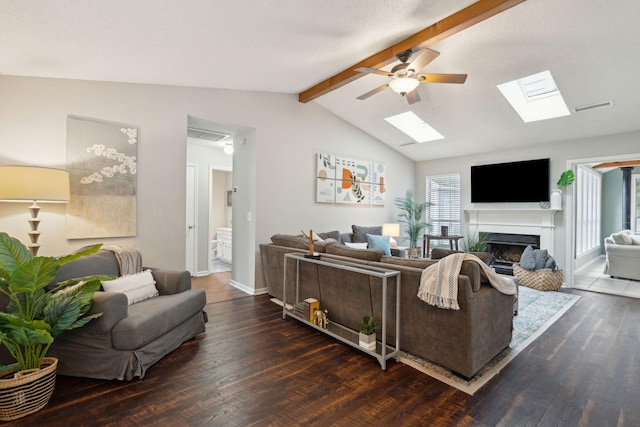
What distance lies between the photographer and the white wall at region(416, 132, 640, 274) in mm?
4777

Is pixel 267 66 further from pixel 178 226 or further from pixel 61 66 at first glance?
pixel 178 226

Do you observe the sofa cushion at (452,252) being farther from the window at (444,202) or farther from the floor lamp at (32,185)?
the window at (444,202)

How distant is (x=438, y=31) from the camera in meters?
2.96

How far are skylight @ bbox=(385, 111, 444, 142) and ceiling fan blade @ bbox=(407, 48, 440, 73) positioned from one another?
8.73 ft

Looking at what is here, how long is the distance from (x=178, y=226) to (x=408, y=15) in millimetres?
3434

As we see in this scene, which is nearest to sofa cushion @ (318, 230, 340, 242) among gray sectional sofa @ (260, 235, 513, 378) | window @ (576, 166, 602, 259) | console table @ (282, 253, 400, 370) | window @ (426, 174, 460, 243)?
console table @ (282, 253, 400, 370)

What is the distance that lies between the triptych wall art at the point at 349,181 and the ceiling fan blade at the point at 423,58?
2.41 m

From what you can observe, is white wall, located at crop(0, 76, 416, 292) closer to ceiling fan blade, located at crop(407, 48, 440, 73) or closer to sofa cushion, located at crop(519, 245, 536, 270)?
ceiling fan blade, located at crop(407, 48, 440, 73)

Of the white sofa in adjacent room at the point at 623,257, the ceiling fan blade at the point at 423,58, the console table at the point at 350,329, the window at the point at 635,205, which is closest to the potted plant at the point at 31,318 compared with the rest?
the console table at the point at 350,329

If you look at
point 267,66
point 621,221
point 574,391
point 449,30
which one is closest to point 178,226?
point 267,66

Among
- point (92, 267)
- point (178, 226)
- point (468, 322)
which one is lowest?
point (468, 322)

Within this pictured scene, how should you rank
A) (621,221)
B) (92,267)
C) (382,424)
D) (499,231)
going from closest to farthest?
(382,424) → (92,267) → (499,231) → (621,221)

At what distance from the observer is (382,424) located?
1.80 m

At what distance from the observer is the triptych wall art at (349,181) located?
531 centimetres
